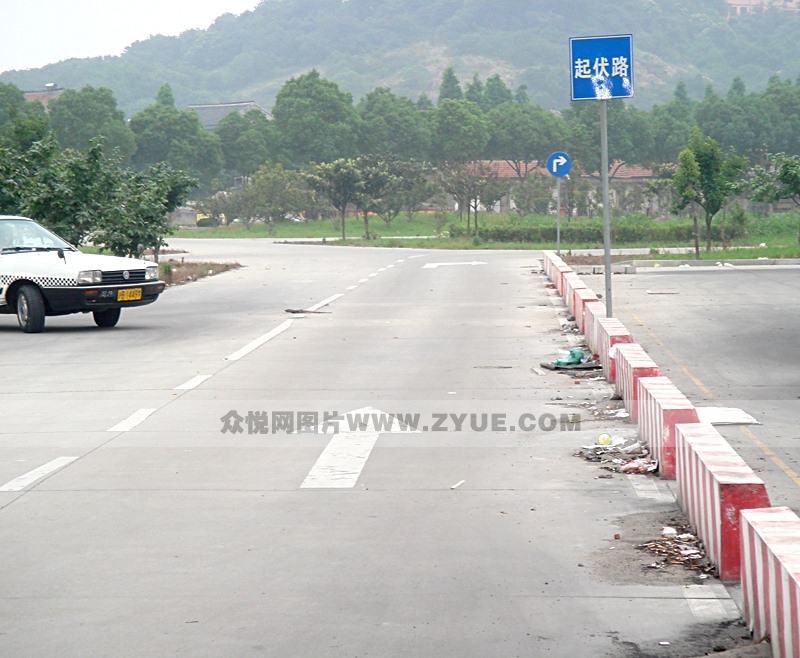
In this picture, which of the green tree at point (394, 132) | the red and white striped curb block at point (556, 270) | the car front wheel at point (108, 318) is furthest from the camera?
the green tree at point (394, 132)

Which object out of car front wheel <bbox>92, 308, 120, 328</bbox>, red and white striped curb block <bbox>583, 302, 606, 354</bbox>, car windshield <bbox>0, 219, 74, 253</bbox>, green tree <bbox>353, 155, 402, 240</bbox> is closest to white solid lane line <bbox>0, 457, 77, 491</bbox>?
red and white striped curb block <bbox>583, 302, 606, 354</bbox>

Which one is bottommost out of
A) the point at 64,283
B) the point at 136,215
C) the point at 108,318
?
the point at 108,318

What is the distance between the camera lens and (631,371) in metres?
10.9

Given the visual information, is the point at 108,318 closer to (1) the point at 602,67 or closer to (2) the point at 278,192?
(1) the point at 602,67

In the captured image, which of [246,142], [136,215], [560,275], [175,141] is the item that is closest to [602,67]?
[560,275]

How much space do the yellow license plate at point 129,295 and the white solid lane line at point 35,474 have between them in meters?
9.45

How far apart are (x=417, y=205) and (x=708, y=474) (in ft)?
249

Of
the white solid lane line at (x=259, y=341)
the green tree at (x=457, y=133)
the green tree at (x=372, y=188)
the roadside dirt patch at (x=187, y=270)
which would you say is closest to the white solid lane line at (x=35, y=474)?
the white solid lane line at (x=259, y=341)

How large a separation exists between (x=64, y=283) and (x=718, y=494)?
13.8 metres

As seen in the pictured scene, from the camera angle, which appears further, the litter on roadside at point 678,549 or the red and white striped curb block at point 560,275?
the red and white striped curb block at point 560,275

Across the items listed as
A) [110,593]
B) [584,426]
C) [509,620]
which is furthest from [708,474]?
[584,426]

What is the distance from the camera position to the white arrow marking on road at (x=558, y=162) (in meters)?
35.4

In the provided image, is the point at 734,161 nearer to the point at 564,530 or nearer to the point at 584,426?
the point at 584,426

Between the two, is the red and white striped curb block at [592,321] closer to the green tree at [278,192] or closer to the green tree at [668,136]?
the green tree at [278,192]
